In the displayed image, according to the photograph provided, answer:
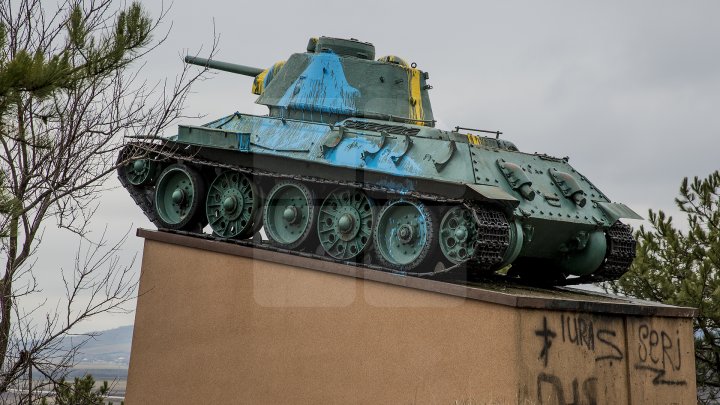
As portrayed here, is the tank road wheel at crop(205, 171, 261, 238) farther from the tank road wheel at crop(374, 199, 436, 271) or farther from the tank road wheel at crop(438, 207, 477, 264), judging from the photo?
the tank road wheel at crop(438, 207, 477, 264)

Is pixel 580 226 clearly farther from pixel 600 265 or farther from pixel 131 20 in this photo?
pixel 131 20

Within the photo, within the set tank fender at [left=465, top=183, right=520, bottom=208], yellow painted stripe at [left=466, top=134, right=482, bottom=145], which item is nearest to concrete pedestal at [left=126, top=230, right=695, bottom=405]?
tank fender at [left=465, top=183, right=520, bottom=208]

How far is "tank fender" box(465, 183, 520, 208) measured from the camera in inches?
481

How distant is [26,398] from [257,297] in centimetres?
483

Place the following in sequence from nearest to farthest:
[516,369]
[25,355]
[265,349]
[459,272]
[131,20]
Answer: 1. [25,355]
2. [131,20]
3. [516,369]
4. [459,272]
5. [265,349]

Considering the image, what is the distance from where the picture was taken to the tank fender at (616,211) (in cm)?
1420

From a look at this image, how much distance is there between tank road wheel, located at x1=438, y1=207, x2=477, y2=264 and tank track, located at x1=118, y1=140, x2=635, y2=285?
0.11 meters

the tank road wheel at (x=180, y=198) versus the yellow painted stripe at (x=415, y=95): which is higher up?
the yellow painted stripe at (x=415, y=95)

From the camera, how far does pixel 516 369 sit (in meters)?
11.0

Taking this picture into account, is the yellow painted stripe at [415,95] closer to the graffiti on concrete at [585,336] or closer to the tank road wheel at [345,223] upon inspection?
the tank road wheel at [345,223]

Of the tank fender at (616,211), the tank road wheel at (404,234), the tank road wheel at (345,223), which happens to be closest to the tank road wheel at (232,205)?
the tank road wheel at (345,223)

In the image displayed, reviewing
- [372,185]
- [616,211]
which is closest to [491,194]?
[372,185]

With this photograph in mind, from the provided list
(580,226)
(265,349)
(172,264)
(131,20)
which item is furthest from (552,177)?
(131,20)

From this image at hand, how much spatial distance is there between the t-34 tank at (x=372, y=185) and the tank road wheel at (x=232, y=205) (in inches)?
0.8
